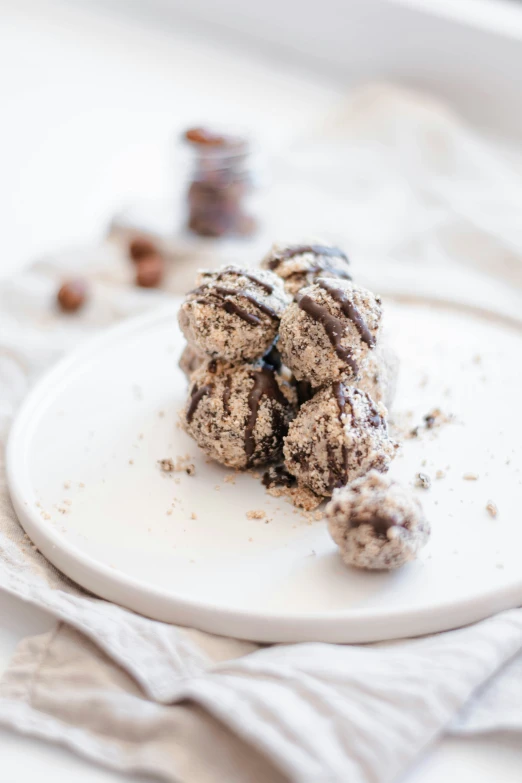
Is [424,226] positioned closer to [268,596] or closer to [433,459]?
[433,459]

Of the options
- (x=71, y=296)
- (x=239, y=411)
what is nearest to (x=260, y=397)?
(x=239, y=411)

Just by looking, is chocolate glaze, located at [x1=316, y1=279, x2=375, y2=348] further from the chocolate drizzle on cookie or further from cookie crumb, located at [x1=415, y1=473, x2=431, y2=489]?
cookie crumb, located at [x1=415, y1=473, x2=431, y2=489]

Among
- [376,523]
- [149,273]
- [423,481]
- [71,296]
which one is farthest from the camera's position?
[149,273]

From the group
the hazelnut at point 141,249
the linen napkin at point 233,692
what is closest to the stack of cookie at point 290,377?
the linen napkin at point 233,692

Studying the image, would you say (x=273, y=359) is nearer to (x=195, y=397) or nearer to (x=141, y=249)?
(x=195, y=397)

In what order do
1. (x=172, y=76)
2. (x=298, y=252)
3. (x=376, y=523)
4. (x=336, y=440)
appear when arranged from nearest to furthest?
(x=376, y=523) → (x=336, y=440) → (x=298, y=252) → (x=172, y=76)

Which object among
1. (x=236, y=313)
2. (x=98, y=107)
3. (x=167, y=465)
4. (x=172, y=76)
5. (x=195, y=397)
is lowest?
(x=98, y=107)
